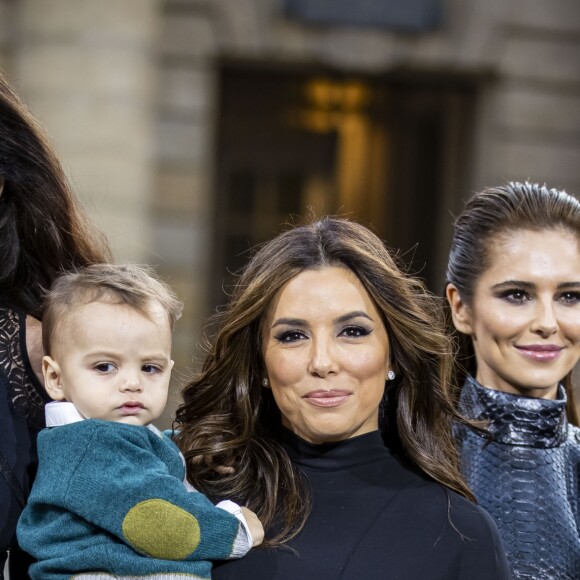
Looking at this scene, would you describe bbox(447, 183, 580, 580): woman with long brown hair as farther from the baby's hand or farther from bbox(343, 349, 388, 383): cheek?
the baby's hand

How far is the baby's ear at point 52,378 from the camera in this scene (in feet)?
10.2

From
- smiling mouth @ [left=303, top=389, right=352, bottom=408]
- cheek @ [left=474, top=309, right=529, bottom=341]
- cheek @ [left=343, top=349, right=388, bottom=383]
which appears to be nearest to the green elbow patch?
smiling mouth @ [left=303, top=389, right=352, bottom=408]

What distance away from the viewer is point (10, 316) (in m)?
3.37

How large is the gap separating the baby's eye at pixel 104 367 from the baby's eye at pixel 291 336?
1.45 ft

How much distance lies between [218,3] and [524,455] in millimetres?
7292

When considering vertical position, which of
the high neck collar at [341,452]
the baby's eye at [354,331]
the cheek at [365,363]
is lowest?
the high neck collar at [341,452]

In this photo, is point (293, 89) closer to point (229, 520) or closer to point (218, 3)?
point (218, 3)

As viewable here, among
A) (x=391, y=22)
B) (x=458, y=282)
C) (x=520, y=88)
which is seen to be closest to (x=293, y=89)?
(x=391, y=22)

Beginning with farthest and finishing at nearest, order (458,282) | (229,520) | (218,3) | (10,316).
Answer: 1. (218,3)
2. (458,282)
3. (10,316)
4. (229,520)

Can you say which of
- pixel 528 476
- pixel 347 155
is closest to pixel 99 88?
pixel 347 155

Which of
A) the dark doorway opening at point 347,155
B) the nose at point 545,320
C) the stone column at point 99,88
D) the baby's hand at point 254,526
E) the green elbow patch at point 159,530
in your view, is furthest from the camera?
the dark doorway opening at point 347,155

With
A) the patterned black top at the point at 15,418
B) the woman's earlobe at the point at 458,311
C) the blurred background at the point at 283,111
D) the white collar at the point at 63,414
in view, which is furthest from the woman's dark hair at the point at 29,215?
the blurred background at the point at 283,111

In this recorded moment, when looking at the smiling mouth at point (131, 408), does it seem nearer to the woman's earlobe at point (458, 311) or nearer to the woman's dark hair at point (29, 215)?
the woman's dark hair at point (29, 215)

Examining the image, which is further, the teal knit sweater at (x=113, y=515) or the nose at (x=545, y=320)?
the nose at (x=545, y=320)
